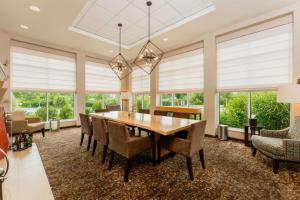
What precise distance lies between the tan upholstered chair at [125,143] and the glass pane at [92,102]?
14.4ft

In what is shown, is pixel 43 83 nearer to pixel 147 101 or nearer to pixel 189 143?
pixel 147 101

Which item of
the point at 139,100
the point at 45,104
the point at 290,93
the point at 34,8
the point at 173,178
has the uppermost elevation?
the point at 34,8

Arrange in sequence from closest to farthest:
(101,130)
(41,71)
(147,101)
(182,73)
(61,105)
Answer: (101,130) → (41,71) → (182,73) → (61,105) → (147,101)

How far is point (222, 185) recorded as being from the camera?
2002 millimetres

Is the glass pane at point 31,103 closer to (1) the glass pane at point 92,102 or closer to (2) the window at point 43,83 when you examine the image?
(2) the window at point 43,83

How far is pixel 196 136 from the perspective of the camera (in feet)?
7.27

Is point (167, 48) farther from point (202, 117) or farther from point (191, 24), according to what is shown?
point (202, 117)

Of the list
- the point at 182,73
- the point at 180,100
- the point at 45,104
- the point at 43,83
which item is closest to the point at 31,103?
the point at 45,104

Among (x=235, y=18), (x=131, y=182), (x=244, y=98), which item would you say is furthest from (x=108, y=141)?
(x=235, y=18)

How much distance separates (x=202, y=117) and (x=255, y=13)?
309 centimetres

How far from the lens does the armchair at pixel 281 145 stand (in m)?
2.18

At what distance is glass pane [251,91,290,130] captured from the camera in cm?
358

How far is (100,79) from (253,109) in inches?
234

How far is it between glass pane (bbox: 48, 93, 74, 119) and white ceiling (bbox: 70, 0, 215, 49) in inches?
107
